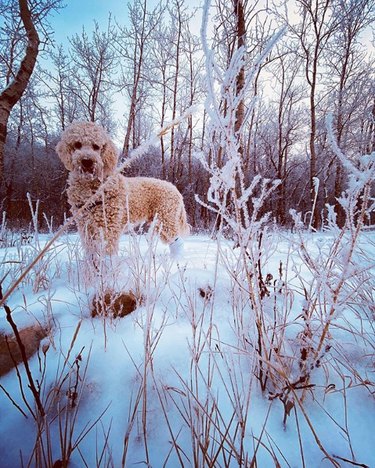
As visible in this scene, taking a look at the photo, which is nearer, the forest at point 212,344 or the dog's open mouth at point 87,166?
the forest at point 212,344

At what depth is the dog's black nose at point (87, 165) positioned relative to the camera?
2.87m

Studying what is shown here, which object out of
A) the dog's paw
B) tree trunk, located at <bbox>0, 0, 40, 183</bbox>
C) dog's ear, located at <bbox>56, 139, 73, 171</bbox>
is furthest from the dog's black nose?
the dog's paw

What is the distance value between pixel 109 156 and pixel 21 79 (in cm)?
161

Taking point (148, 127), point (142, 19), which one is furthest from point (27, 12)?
point (148, 127)

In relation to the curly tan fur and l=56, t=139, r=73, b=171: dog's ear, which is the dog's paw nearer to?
the curly tan fur

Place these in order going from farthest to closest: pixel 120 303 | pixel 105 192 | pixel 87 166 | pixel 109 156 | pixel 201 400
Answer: pixel 109 156, pixel 87 166, pixel 105 192, pixel 120 303, pixel 201 400

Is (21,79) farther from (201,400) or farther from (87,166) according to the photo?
(201,400)

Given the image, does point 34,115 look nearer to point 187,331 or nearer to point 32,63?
point 32,63

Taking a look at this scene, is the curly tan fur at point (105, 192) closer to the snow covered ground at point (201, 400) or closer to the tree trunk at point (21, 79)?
the tree trunk at point (21, 79)

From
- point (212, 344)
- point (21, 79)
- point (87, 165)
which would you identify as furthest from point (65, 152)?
point (212, 344)

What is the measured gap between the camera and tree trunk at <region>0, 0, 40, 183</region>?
3.13 m

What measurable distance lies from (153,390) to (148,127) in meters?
16.9

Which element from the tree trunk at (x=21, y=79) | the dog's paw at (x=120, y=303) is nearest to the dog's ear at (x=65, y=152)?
the tree trunk at (x=21, y=79)

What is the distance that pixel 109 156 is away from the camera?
3270mm
